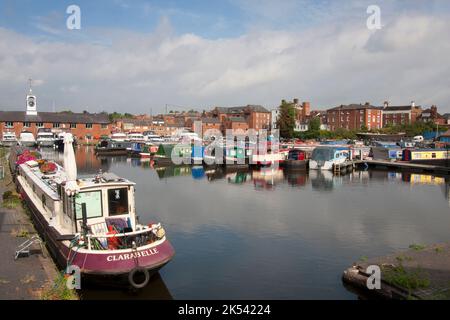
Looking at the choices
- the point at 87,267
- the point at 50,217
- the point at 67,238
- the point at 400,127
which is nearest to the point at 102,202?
the point at 67,238

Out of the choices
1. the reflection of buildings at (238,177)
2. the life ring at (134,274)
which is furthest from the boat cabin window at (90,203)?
the reflection of buildings at (238,177)

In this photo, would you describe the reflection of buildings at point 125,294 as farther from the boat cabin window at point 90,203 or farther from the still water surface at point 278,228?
the boat cabin window at point 90,203

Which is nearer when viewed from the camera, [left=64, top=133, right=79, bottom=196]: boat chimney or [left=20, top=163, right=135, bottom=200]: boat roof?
[left=64, top=133, right=79, bottom=196]: boat chimney

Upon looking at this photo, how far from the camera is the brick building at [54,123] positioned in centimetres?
10562

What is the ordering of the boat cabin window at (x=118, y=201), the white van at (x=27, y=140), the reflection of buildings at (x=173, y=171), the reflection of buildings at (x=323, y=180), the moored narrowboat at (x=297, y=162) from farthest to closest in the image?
the white van at (x=27, y=140)
the moored narrowboat at (x=297, y=162)
the reflection of buildings at (x=173, y=171)
the reflection of buildings at (x=323, y=180)
the boat cabin window at (x=118, y=201)

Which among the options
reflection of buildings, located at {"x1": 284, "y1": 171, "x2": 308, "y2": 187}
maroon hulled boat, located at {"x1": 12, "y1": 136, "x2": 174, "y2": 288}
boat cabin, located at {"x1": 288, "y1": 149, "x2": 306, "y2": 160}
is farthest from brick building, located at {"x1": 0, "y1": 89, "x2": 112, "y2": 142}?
maroon hulled boat, located at {"x1": 12, "y1": 136, "x2": 174, "y2": 288}

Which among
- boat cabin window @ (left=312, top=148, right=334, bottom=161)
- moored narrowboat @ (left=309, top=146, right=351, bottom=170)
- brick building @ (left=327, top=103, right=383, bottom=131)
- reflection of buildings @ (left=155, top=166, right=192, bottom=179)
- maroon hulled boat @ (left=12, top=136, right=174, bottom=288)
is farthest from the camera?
brick building @ (left=327, top=103, right=383, bottom=131)

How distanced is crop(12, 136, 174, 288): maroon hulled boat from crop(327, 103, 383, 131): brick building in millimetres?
119812

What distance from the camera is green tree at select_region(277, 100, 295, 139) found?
370 feet

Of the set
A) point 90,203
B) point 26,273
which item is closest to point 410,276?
point 90,203

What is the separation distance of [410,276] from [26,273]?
12.8 metres

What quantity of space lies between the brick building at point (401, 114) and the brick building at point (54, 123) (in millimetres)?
93099

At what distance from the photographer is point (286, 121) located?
371ft

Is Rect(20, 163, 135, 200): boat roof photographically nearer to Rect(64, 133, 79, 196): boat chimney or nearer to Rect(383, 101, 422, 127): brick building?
Rect(64, 133, 79, 196): boat chimney
